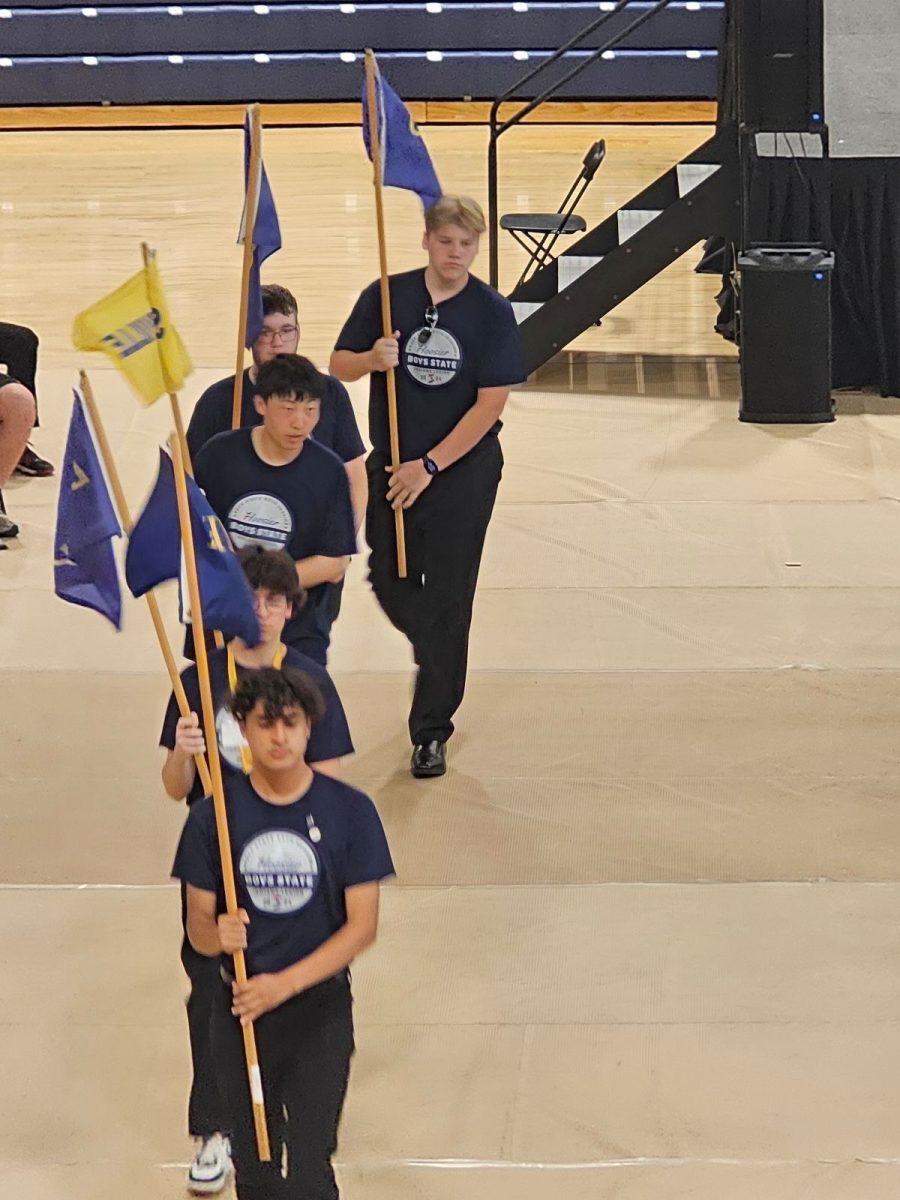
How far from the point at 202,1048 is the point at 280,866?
795 millimetres

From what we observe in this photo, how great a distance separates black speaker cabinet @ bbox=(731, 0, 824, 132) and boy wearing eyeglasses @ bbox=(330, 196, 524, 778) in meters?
5.56

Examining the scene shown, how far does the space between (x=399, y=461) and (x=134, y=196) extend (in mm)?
12180

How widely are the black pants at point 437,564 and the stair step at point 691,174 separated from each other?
610 centimetres

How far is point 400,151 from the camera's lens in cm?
682

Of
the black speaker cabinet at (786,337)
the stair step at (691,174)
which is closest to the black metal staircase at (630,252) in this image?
the stair step at (691,174)

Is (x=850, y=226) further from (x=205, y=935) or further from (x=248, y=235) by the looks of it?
(x=205, y=935)

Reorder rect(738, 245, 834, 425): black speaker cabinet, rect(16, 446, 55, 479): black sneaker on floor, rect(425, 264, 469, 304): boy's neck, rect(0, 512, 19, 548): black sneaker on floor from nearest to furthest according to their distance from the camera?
rect(425, 264, 469, 304): boy's neck
rect(0, 512, 19, 548): black sneaker on floor
rect(16, 446, 55, 479): black sneaker on floor
rect(738, 245, 834, 425): black speaker cabinet

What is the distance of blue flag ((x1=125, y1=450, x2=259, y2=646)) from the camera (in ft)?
14.2

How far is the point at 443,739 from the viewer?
7078 millimetres

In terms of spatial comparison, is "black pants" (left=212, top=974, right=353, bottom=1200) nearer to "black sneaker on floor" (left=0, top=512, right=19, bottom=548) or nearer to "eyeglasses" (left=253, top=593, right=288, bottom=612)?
"eyeglasses" (left=253, top=593, right=288, bottom=612)

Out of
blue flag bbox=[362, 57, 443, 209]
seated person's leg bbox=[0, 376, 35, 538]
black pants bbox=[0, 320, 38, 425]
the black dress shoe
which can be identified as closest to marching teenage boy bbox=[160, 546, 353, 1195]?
the black dress shoe

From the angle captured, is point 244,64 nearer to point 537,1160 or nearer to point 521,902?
point 521,902

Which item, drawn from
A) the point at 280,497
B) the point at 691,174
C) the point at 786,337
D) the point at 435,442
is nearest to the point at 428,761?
the point at 435,442

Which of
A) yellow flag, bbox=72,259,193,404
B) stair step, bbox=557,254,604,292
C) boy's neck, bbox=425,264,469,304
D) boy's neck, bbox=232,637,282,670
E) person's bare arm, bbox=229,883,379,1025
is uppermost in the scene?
yellow flag, bbox=72,259,193,404
